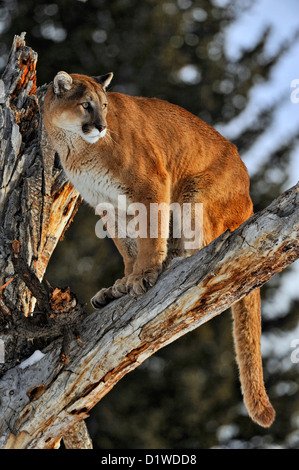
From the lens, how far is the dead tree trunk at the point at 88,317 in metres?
3.21

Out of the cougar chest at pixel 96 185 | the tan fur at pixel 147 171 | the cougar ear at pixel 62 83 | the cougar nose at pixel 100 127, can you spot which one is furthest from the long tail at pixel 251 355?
the cougar ear at pixel 62 83

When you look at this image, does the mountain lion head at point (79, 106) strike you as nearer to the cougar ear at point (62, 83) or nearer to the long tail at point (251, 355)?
the cougar ear at point (62, 83)

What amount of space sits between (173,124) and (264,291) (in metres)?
3.98

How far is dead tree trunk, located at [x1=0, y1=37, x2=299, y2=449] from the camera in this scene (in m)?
3.21

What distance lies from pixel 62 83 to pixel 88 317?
1.52 m

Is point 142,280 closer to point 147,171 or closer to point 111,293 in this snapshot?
point 111,293

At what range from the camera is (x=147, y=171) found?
4223 mm

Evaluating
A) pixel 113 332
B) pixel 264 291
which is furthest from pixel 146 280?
pixel 264 291

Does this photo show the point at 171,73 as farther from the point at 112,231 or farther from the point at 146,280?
the point at 146,280

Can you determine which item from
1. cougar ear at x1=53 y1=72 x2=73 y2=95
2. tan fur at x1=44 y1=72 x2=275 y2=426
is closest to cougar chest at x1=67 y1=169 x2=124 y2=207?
tan fur at x1=44 y1=72 x2=275 y2=426

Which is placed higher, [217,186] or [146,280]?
[217,186]

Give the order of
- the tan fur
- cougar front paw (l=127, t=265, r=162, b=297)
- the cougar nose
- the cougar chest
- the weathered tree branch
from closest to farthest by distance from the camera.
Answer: the weathered tree branch < cougar front paw (l=127, t=265, r=162, b=297) < the cougar nose < the tan fur < the cougar chest

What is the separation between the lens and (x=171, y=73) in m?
8.46

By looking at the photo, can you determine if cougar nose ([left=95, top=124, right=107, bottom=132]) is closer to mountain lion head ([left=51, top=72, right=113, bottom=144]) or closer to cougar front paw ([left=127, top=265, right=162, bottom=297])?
mountain lion head ([left=51, top=72, right=113, bottom=144])
